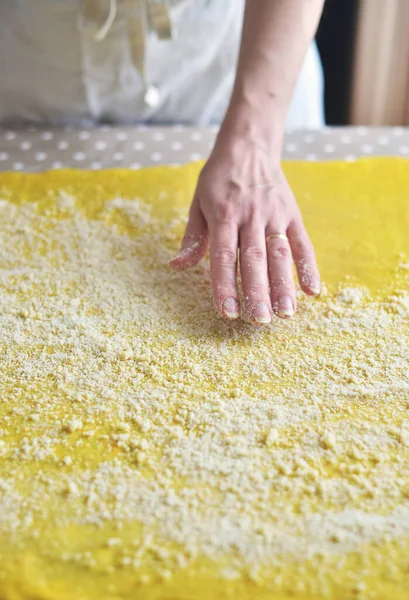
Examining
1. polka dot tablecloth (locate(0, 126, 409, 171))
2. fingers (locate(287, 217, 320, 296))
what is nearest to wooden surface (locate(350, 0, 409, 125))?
polka dot tablecloth (locate(0, 126, 409, 171))

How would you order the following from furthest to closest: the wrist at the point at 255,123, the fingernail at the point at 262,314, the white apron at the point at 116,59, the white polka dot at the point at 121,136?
the white polka dot at the point at 121,136
the white apron at the point at 116,59
the wrist at the point at 255,123
the fingernail at the point at 262,314

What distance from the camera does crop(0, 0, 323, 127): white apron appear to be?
4.16 ft

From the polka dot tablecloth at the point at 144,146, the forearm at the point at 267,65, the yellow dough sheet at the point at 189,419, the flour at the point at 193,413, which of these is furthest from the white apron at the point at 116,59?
the flour at the point at 193,413

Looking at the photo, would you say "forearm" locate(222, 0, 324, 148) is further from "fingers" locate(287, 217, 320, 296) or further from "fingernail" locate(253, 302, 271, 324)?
"fingernail" locate(253, 302, 271, 324)

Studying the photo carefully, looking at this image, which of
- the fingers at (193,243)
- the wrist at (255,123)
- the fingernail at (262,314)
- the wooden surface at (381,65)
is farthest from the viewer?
the wooden surface at (381,65)

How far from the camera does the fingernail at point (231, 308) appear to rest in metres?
0.86

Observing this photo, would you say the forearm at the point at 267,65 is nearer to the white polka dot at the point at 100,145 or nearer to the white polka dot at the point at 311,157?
the white polka dot at the point at 311,157

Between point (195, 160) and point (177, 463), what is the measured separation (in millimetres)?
780

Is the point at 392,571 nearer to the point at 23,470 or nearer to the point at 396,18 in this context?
the point at 23,470

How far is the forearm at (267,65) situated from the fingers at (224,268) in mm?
231

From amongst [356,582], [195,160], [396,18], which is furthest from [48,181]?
[396,18]

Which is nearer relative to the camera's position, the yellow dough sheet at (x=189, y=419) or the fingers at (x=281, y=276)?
the yellow dough sheet at (x=189, y=419)

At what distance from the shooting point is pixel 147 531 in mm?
632

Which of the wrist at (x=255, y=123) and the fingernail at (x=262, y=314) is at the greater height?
the wrist at (x=255, y=123)
